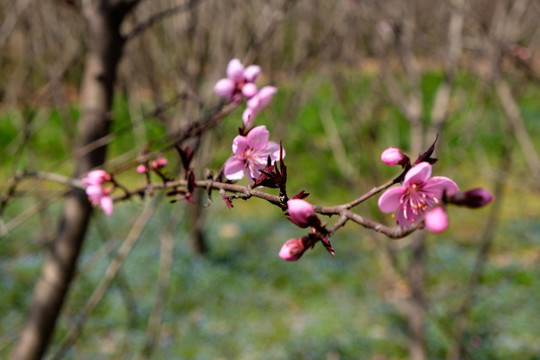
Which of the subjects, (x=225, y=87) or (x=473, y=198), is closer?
(x=473, y=198)

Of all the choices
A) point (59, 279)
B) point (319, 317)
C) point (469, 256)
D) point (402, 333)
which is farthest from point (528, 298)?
point (59, 279)

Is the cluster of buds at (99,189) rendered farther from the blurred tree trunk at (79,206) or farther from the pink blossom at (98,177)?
the blurred tree trunk at (79,206)

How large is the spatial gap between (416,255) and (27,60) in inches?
104

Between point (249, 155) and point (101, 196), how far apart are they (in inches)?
16.9

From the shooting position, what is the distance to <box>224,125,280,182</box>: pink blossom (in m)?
0.97

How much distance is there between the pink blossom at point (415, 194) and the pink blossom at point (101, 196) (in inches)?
25.0

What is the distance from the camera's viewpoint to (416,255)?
2672 millimetres

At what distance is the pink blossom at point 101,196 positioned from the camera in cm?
120

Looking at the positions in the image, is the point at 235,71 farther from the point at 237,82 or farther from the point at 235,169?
the point at 235,169

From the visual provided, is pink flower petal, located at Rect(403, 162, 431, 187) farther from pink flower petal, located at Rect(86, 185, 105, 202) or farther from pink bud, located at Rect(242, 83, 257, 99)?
pink flower petal, located at Rect(86, 185, 105, 202)

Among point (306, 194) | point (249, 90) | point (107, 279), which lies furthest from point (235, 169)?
point (107, 279)

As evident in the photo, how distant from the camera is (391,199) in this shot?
0.87 m

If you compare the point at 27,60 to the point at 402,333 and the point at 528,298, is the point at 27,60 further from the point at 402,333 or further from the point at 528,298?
the point at 528,298

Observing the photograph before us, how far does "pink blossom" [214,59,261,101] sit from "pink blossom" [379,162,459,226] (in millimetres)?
508
